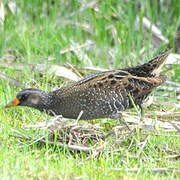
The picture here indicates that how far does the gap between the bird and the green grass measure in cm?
37

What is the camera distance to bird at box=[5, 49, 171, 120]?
6039mm

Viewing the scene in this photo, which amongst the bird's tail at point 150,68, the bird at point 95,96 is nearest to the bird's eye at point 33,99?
the bird at point 95,96

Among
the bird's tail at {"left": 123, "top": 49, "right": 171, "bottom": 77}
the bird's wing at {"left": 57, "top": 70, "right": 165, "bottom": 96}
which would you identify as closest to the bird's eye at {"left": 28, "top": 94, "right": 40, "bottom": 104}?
the bird's wing at {"left": 57, "top": 70, "right": 165, "bottom": 96}

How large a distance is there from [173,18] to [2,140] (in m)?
5.03

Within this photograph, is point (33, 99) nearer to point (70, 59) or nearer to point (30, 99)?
point (30, 99)

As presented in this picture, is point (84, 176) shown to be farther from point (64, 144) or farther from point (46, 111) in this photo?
point (46, 111)

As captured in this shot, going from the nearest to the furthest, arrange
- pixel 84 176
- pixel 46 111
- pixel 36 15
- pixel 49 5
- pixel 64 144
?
1. pixel 84 176
2. pixel 64 144
3. pixel 46 111
4. pixel 36 15
5. pixel 49 5

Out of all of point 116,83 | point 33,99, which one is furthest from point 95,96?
point 33,99

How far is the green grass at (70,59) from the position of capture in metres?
4.98

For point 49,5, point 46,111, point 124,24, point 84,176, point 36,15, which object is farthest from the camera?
point 49,5

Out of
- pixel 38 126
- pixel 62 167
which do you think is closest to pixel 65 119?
pixel 38 126

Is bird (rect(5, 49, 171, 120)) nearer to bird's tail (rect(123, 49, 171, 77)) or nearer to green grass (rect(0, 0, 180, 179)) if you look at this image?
bird's tail (rect(123, 49, 171, 77))

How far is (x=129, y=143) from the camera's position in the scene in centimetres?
578

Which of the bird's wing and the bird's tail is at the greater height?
the bird's tail
